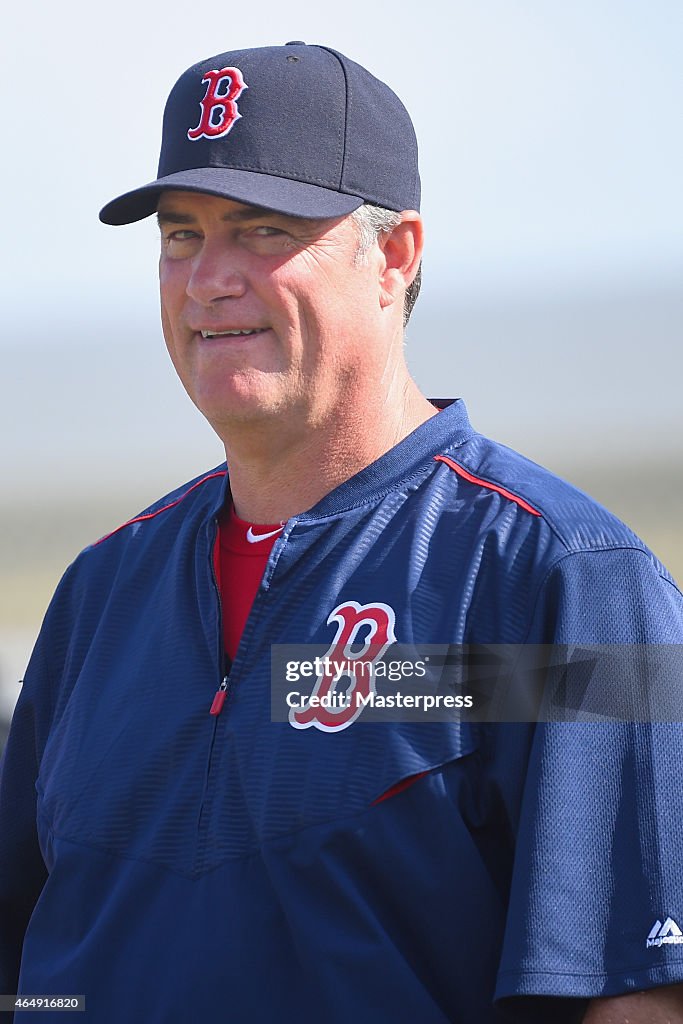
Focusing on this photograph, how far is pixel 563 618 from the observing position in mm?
1646

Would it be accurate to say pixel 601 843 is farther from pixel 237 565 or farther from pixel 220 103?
pixel 220 103

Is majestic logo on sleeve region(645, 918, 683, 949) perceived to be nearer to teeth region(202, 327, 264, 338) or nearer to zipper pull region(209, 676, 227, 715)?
zipper pull region(209, 676, 227, 715)

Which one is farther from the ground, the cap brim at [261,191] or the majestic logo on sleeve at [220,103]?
the majestic logo on sleeve at [220,103]

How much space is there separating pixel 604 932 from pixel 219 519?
93 cm

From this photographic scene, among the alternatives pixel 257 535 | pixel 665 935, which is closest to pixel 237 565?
pixel 257 535

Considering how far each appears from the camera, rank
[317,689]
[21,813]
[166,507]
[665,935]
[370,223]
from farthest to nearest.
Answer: [166,507]
[21,813]
[370,223]
[317,689]
[665,935]

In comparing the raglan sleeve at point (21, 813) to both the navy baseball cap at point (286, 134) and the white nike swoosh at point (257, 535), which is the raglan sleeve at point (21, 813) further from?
the navy baseball cap at point (286, 134)

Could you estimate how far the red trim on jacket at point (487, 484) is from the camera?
179 centimetres

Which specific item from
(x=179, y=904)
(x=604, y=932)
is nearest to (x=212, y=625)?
(x=179, y=904)

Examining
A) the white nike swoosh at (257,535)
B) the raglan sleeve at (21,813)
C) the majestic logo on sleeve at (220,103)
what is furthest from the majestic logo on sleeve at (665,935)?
the majestic logo on sleeve at (220,103)

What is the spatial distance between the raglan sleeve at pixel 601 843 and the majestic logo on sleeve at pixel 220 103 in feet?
2.98

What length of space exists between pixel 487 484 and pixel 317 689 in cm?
38

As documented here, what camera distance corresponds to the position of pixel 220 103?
202cm

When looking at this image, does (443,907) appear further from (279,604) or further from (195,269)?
(195,269)
